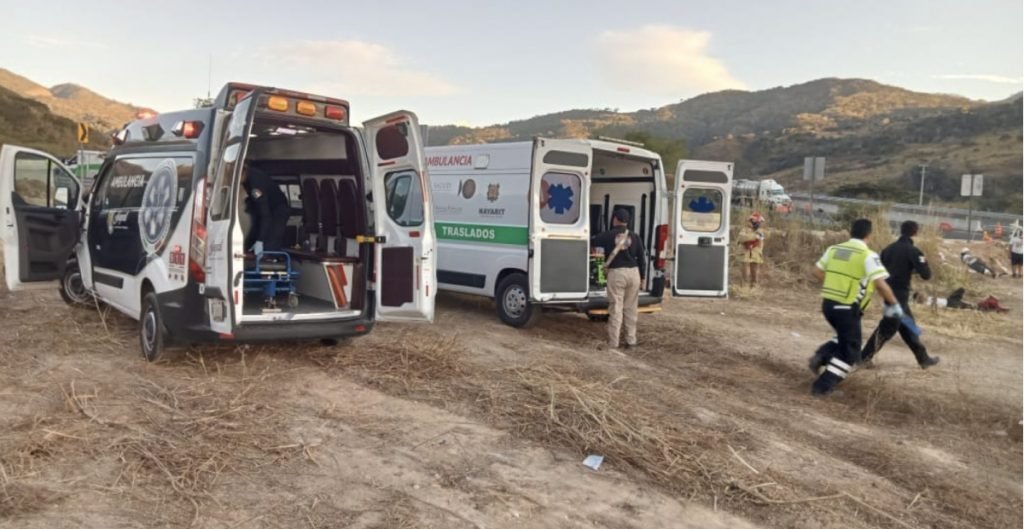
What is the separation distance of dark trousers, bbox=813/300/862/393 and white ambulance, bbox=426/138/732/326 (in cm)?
233

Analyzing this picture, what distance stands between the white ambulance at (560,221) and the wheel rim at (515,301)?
0.04ft

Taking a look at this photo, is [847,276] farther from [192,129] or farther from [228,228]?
[192,129]

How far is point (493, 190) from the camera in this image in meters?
9.31

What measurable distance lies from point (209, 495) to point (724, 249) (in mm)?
7009

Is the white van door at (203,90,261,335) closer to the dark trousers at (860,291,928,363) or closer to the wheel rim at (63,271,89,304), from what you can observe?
the wheel rim at (63,271,89,304)

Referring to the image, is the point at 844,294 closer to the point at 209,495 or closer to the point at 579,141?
the point at 579,141

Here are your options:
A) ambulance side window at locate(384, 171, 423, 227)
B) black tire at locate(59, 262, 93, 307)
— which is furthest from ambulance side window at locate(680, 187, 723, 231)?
black tire at locate(59, 262, 93, 307)

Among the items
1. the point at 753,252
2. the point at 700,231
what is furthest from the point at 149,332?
the point at 753,252

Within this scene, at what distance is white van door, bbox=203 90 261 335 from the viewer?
18.5ft

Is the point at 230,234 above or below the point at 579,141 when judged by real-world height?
below

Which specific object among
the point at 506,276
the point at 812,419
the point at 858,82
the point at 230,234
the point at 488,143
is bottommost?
the point at 812,419

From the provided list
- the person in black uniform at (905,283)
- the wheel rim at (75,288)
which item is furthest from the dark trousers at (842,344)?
the wheel rim at (75,288)

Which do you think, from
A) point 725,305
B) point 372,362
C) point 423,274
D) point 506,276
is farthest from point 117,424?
point 725,305

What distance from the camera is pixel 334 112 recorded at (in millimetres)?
6512
